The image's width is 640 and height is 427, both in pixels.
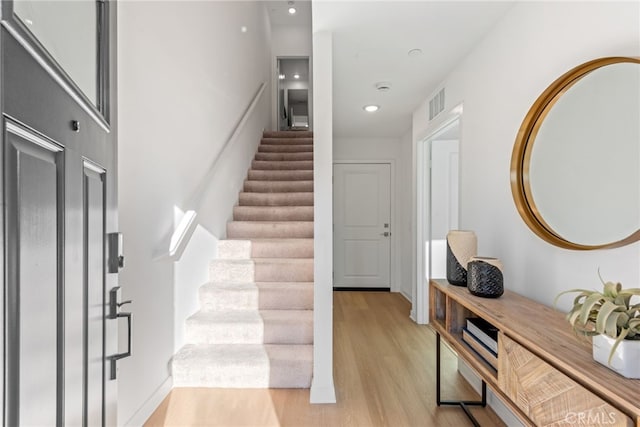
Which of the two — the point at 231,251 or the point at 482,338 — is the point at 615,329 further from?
the point at 231,251

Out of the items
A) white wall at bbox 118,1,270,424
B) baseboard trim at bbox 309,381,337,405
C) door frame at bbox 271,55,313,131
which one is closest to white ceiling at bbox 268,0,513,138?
white wall at bbox 118,1,270,424

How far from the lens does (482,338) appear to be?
150 centimetres

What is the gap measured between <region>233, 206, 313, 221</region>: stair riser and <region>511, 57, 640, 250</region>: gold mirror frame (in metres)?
2.17

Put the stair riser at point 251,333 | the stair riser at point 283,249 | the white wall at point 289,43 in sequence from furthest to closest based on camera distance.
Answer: the white wall at point 289,43, the stair riser at point 283,249, the stair riser at point 251,333

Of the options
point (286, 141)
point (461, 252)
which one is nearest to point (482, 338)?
point (461, 252)

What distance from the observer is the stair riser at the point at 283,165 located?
4.49 meters

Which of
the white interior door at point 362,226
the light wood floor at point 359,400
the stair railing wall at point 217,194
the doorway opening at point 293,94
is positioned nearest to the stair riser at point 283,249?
the stair railing wall at point 217,194

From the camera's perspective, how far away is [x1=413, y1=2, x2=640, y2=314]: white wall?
1.20m

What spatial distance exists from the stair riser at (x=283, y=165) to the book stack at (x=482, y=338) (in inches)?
125

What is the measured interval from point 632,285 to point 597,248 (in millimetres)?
156

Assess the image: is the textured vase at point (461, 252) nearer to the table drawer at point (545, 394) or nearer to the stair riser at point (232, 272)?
the table drawer at point (545, 394)

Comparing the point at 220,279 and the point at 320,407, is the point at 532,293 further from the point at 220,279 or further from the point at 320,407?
the point at 220,279

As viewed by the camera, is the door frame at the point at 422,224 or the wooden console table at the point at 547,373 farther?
the door frame at the point at 422,224

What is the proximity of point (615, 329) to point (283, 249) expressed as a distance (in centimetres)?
240
